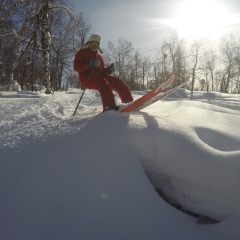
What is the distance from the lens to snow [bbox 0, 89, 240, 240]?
1.51m

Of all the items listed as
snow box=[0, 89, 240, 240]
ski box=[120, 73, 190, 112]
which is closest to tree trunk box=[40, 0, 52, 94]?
ski box=[120, 73, 190, 112]

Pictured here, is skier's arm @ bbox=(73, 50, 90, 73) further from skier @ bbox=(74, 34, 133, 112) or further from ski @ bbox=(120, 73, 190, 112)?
ski @ bbox=(120, 73, 190, 112)

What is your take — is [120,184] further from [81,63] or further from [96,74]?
[81,63]

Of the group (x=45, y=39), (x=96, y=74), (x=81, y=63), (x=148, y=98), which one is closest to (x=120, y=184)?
(x=148, y=98)

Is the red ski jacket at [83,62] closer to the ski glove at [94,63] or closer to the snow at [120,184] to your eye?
the ski glove at [94,63]

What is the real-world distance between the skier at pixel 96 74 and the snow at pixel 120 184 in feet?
3.65

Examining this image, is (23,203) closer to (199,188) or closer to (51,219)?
(51,219)

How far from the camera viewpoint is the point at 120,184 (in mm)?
1717

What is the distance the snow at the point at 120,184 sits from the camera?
1514 mm

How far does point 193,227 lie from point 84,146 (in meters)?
0.98

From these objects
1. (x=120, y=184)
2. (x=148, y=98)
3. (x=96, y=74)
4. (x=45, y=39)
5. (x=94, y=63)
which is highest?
(x=45, y=39)

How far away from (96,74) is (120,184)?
76.9 inches

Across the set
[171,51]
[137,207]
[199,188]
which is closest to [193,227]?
[199,188]

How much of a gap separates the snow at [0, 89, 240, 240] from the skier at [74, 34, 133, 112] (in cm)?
111
